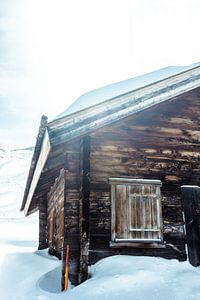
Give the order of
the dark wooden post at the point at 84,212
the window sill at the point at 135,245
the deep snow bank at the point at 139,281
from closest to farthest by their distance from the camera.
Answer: the deep snow bank at the point at 139,281, the dark wooden post at the point at 84,212, the window sill at the point at 135,245

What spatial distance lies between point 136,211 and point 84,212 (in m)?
1.33

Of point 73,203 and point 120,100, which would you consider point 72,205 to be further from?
point 120,100

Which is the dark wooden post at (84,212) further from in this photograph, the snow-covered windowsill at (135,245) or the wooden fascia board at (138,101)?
the snow-covered windowsill at (135,245)

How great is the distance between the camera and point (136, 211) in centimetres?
838

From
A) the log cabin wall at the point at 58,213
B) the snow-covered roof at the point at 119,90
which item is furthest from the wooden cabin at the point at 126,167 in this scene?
the snow-covered roof at the point at 119,90

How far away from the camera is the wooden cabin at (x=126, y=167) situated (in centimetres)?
786

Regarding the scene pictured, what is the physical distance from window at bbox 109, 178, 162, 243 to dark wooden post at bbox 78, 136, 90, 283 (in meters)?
0.68

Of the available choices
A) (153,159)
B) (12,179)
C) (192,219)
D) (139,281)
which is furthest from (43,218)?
(12,179)

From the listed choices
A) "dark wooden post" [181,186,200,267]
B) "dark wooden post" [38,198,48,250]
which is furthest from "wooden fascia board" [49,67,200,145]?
"dark wooden post" [38,198,48,250]

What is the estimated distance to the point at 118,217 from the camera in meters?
8.25

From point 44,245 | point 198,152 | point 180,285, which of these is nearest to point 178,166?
point 198,152

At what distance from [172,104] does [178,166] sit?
1.72m

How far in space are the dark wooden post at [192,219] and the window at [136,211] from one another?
796 millimetres

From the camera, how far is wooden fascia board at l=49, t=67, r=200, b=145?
7674mm
